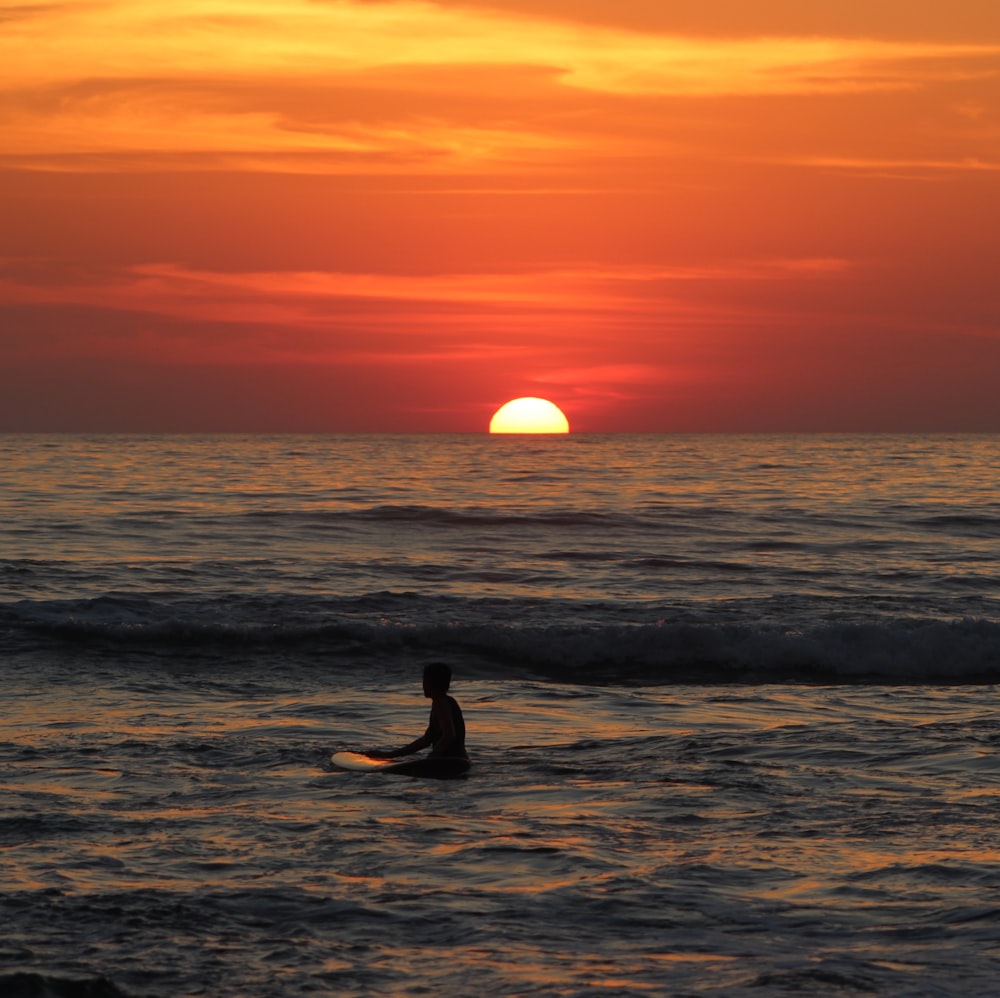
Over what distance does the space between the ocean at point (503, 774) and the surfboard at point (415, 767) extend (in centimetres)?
15

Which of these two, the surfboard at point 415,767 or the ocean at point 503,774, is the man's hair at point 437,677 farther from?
the ocean at point 503,774

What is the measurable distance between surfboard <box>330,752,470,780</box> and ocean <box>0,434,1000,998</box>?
0.50 feet

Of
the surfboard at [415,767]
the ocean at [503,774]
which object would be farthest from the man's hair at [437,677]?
the ocean at [503,774]

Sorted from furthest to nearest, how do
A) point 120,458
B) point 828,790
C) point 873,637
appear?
1. point 120,458
2. point 873,637
3. point 828,790

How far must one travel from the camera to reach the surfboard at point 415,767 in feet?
40.7

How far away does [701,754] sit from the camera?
13312mm

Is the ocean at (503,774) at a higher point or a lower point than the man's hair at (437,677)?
lower

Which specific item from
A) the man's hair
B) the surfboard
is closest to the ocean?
the surfboard

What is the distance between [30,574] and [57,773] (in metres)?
17.6

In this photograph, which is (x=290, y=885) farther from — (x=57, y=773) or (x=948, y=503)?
(x=948, y=503)

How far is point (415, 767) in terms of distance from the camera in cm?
1248

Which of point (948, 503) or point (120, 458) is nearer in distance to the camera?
point (948, 503)

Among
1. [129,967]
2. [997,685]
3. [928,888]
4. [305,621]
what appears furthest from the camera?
[305,621]

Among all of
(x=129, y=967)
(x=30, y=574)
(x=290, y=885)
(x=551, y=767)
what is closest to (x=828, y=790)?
(x=551, y=767)
